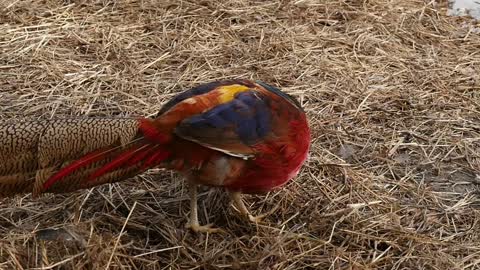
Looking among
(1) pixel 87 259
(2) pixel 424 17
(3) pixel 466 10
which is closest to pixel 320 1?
(2) pixel 424 17

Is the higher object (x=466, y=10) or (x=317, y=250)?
(x=317, y=250)

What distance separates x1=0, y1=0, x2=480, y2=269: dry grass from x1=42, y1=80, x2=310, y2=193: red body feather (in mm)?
320

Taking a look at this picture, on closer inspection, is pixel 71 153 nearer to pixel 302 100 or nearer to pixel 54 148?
pixel 54 148

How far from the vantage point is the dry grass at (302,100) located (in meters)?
3.04

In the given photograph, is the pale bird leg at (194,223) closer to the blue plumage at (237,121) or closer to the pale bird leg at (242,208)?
the pale bird leg at (242,208)

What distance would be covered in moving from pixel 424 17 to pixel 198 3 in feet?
5.76

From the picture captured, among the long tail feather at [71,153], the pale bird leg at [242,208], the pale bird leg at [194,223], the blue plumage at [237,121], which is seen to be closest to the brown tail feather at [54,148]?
the long tail feather at [71,153]

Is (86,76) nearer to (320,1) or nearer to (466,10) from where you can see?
(320,1)

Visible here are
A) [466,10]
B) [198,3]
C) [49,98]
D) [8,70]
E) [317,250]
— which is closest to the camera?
[317,250]

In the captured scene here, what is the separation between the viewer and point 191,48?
4.79 meters

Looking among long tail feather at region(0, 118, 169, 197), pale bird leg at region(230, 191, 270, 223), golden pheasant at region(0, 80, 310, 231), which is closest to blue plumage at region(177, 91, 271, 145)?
golden pheasant at region(0, 80, 310, 231)

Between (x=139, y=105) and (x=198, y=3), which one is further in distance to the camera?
(x=198, y=3)

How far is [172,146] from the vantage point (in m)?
2.82

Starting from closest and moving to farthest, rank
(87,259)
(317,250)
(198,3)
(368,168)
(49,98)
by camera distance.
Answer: (87,259)
(317,250)
(368,168)
(49,98)
(198,3)
